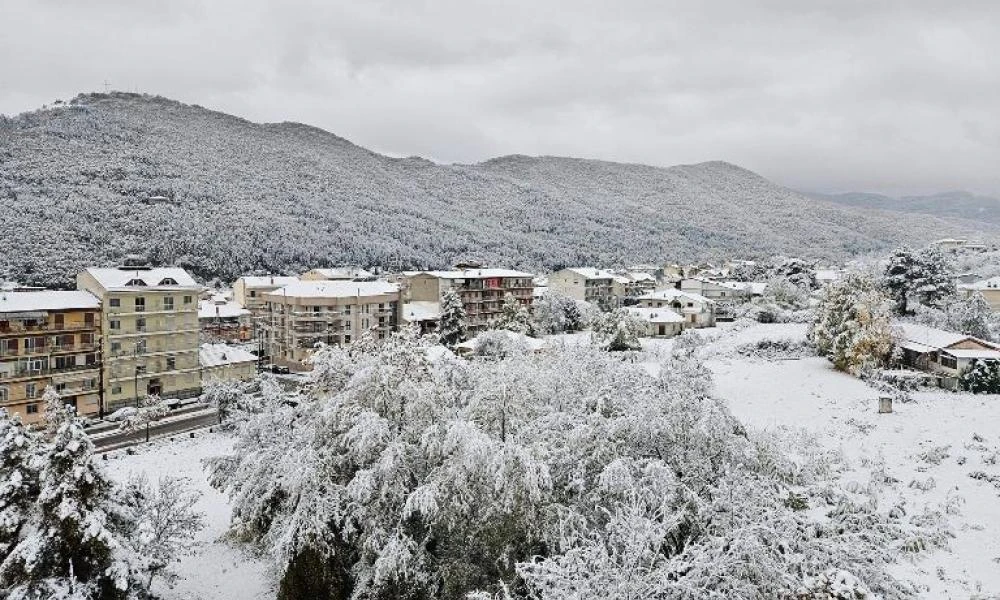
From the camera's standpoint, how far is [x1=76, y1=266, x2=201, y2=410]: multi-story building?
46.2 m

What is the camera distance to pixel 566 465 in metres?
17.1

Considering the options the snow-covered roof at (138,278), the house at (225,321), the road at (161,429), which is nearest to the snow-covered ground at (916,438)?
the road at (161,429)

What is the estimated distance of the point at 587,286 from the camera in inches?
3873

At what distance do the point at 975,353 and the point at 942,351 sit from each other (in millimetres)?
1871

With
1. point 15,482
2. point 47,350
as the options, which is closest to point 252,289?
point 47,350

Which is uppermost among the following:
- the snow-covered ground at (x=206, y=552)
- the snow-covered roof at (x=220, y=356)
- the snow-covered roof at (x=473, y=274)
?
the snow-covered roof at (x=473, y=274)

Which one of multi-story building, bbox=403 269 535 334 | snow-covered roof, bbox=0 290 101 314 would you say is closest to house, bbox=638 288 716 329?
multi-story building, bbox=403 269 535 334

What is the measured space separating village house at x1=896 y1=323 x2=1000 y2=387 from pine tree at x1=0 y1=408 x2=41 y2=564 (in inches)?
1889

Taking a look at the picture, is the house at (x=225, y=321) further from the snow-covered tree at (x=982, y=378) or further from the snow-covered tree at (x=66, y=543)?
the snow-covered tree at (x=982, y=378)

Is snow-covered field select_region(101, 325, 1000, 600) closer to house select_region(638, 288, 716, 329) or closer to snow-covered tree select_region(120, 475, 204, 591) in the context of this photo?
snow-covered tree select_region(120, 475, 204, 591)

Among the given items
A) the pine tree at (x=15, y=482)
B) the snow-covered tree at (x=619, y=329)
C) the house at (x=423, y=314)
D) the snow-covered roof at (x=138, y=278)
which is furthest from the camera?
the house at (x=423, y=314)

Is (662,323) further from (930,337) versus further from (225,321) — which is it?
(225,321)

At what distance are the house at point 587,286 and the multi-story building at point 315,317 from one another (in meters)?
39.2

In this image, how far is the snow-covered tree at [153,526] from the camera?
17359mm
